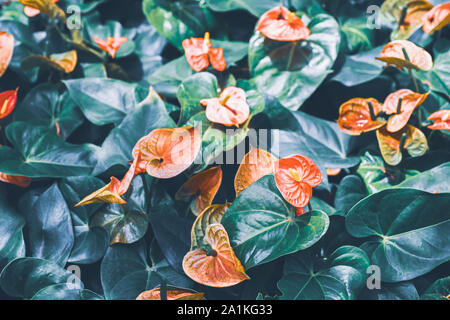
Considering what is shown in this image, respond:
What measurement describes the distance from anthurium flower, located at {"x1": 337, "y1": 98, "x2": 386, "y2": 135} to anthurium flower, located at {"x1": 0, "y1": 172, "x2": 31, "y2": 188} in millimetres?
716

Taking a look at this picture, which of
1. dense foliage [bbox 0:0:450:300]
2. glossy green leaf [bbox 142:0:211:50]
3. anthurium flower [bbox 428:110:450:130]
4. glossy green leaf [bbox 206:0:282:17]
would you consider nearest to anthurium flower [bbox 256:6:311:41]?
dense foliage [bbox 0:0:450:300]

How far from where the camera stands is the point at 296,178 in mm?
683

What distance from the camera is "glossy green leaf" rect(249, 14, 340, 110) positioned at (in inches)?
38.1

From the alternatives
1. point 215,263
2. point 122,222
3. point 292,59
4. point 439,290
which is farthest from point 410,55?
point 122,222

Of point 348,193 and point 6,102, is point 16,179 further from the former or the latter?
point 348,193

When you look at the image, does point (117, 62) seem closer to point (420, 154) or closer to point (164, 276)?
point (164, 276)

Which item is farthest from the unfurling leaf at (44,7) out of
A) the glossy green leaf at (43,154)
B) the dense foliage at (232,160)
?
the glossy green leaf at (43,154)

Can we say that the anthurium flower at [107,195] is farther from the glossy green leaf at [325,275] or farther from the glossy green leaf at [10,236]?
the glossy green leaf at [325,275]

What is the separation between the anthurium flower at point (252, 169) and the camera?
781 millimetres

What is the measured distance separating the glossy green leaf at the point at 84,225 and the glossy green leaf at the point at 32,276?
1.4 inches

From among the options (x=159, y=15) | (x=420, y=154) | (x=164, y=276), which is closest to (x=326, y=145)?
(x=420, y=154)

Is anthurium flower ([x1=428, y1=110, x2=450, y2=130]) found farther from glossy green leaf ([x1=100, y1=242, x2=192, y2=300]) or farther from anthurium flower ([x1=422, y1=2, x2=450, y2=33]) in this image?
glossy green leaf ([x1=100, y1=242, x2=192, y2=300])

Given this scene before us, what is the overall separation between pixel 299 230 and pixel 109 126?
57cm

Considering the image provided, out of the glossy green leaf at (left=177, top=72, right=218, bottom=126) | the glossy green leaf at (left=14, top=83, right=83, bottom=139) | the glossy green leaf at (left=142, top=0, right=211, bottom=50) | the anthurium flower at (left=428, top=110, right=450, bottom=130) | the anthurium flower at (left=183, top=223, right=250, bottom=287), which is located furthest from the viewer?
the glossy green leaf at (left=142, top=0, right=211, bottom=50)
